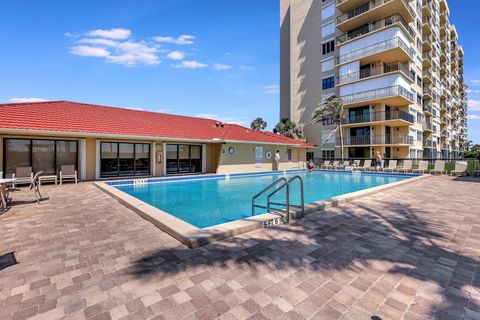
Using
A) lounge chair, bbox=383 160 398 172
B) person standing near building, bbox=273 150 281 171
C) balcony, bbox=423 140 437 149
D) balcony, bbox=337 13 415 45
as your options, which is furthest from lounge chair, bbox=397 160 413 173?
balcony, bbox=423 140 437 149

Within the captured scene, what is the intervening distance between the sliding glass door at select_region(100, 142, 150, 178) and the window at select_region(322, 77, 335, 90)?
85.3ft

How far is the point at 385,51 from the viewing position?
25000 mm

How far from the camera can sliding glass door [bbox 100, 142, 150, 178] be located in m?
14.8

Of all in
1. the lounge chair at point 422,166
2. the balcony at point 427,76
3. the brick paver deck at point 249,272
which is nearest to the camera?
the brick paver deck at point 249,272

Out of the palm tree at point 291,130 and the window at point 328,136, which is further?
the palm tree at point 291,130

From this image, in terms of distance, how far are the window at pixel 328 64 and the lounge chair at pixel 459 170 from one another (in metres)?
19.4

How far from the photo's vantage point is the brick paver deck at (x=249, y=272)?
2.37m

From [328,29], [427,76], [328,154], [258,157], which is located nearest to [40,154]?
[258,157]

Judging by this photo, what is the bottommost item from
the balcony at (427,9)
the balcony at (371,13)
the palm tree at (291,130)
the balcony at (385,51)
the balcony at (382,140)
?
the balcony at (382,140)

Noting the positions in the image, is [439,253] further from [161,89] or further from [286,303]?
[161,89]

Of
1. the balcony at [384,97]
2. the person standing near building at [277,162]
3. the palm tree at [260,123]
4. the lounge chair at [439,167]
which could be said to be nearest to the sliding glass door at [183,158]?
the person standing near building at [277,162]

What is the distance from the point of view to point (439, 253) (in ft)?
12.1

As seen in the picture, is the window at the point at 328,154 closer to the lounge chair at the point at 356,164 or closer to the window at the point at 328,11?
the lounge chair at the point at 356,164

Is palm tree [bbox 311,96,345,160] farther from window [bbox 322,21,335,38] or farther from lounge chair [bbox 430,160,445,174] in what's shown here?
lounge chair [bbox 430,160,445,174]
